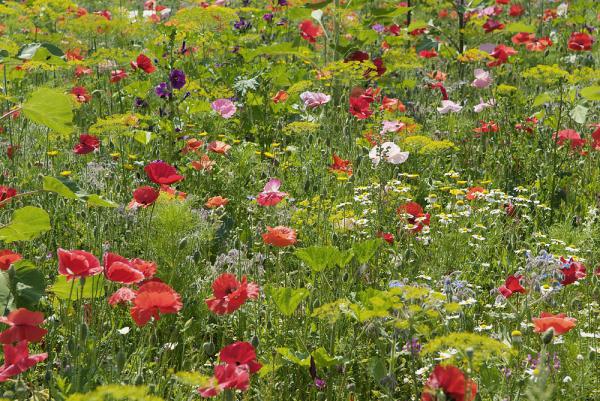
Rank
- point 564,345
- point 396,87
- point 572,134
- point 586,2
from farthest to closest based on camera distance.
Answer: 1. point 586,2
2. point 396,87
3. point 572,134
4. point 564,345

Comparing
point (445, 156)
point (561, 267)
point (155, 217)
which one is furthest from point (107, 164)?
point (561, 267)

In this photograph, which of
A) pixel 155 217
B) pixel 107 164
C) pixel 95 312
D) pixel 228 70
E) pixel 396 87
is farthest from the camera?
pixel 396 87

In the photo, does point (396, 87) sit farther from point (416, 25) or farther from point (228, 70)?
point (228, 70)

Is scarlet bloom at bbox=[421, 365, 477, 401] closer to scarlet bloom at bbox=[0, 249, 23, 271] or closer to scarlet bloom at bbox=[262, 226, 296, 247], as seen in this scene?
scarlet bloom at bbox=[262, 226, 296, 247]

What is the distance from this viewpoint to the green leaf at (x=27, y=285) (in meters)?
2.30

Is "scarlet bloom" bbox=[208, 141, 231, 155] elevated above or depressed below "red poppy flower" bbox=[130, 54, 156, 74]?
below

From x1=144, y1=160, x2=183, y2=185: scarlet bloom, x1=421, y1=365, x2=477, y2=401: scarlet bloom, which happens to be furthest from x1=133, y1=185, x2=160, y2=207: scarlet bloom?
x1=421, y1=365, x2=477, y2=401: scarlet bloom

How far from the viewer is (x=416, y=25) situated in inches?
215

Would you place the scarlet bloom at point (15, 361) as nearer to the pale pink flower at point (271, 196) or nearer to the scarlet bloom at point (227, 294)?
the scarlet bloom at point (227, 294)

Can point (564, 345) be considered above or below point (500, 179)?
above

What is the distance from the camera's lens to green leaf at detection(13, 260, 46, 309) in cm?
230

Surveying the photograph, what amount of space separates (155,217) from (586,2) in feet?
18.2

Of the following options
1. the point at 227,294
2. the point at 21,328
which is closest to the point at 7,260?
the point at 21,328

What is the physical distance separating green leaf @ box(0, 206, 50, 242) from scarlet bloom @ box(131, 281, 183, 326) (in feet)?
1.40
